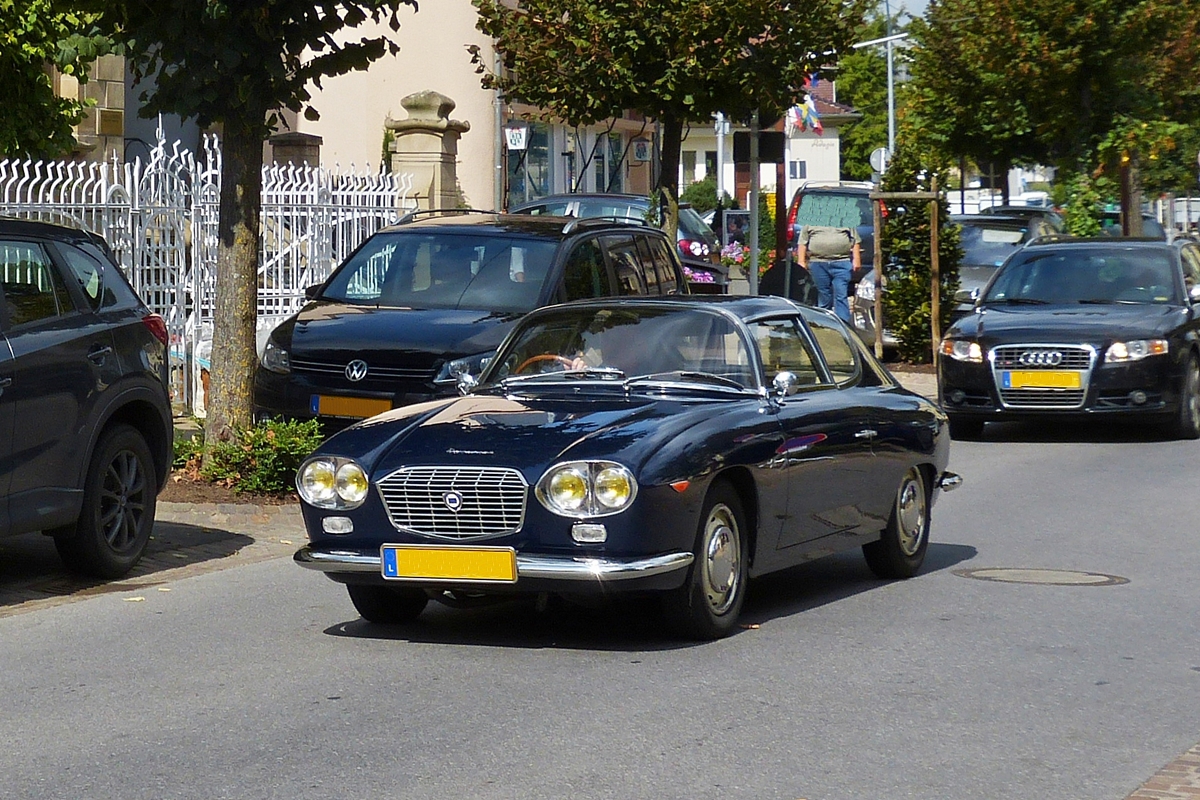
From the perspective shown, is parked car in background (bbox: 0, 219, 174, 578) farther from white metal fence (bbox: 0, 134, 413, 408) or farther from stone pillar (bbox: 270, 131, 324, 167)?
stone pillar (bbox: 270, 131, 324, 167)

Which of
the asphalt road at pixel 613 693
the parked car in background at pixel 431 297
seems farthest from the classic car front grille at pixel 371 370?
the asphalt road at pixel 613 693

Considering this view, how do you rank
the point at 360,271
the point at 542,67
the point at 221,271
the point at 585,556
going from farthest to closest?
the point at 542,67 → the point at 360,271 → the point at 221,271 → the point at 585,556

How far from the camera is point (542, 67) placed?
20.9 m

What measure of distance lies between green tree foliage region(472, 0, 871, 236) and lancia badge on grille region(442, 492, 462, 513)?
1289cm

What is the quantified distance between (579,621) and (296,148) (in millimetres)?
15695

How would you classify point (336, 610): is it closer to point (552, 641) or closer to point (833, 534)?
point (552, 641)

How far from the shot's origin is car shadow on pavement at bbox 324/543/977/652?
8.21m

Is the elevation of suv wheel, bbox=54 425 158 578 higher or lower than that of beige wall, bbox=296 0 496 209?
lower

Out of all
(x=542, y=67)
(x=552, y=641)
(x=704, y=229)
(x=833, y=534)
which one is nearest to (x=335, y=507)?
(x=552, y=641)

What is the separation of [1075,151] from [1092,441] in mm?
15152

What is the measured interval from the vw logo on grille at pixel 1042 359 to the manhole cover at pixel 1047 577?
6098 millimetres

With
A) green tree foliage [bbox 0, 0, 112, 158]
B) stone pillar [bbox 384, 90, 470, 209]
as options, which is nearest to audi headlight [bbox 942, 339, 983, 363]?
green tree foliage [bbox 0, 0, 112, 158]

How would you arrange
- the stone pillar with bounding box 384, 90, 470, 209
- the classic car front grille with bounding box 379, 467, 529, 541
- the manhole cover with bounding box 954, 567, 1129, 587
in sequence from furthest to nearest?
the stone pillar with bounding box 384, 90, 470, 209
the manhole cover with bounding box 954, 567, 1129, 587
the classic car front grille with bounding box 379, 467, 529, 541

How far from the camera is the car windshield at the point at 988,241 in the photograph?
27266 mm
